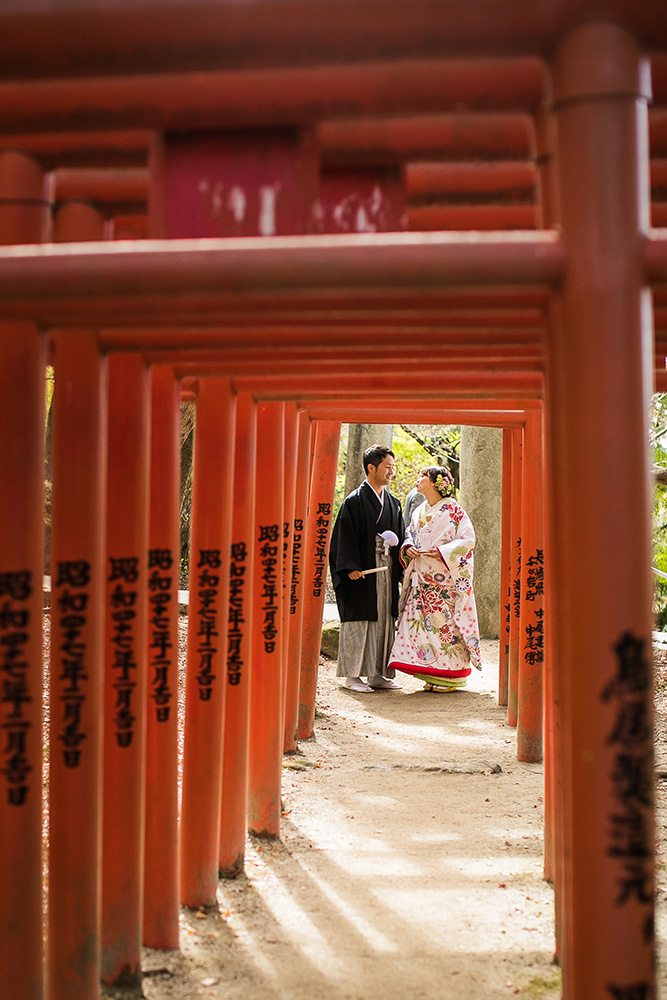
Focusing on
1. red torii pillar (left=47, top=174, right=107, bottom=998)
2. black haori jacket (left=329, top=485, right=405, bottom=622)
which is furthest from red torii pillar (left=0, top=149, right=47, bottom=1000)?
black haori jacket (left=329, top=485, right=405, bottom=622)

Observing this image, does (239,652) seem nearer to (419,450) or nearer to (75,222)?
(75,222)

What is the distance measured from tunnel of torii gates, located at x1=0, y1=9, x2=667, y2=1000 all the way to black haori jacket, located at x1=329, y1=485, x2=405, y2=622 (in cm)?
487

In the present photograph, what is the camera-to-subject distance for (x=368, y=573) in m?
8.61

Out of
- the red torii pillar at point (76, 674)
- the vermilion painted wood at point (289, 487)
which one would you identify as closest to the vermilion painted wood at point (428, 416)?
the vermilion painted wood at point (289, 487)

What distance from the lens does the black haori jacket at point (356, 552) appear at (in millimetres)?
8633

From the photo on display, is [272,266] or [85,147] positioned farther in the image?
[85,147]

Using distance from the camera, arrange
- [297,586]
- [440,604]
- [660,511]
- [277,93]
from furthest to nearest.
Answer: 1. [660,511]
2. [440,604]
3. [297,586]
4. [277,93]

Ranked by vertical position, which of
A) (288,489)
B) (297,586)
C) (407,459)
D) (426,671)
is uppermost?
(407,459)

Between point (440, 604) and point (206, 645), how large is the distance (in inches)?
199

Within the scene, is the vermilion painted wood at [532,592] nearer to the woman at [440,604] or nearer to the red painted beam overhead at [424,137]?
the woman at [440,604]

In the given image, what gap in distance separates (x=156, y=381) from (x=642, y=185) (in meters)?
2.04

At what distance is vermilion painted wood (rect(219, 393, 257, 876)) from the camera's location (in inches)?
163

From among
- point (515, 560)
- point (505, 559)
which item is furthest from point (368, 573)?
point (515, 560)

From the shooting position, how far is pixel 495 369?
3.57 meters
